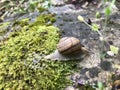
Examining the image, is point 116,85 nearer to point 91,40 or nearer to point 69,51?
point 69,51

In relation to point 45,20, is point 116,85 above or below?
below

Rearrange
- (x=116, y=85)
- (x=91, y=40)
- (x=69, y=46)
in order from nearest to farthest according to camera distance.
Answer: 1. (x=116, y=85)
2. (x=69, y=46)
3. (x=91, y=40)

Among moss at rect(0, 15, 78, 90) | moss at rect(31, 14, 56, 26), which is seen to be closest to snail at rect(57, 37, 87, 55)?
moss at rect(0, 15, 78, 90)

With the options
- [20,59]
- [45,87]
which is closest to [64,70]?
[45,87]

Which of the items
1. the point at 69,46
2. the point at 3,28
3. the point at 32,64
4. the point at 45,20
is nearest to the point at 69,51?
the point at 69,46

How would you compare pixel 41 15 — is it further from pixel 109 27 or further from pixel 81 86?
pixel 81 86

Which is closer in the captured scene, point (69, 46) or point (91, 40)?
point (69, 46)
